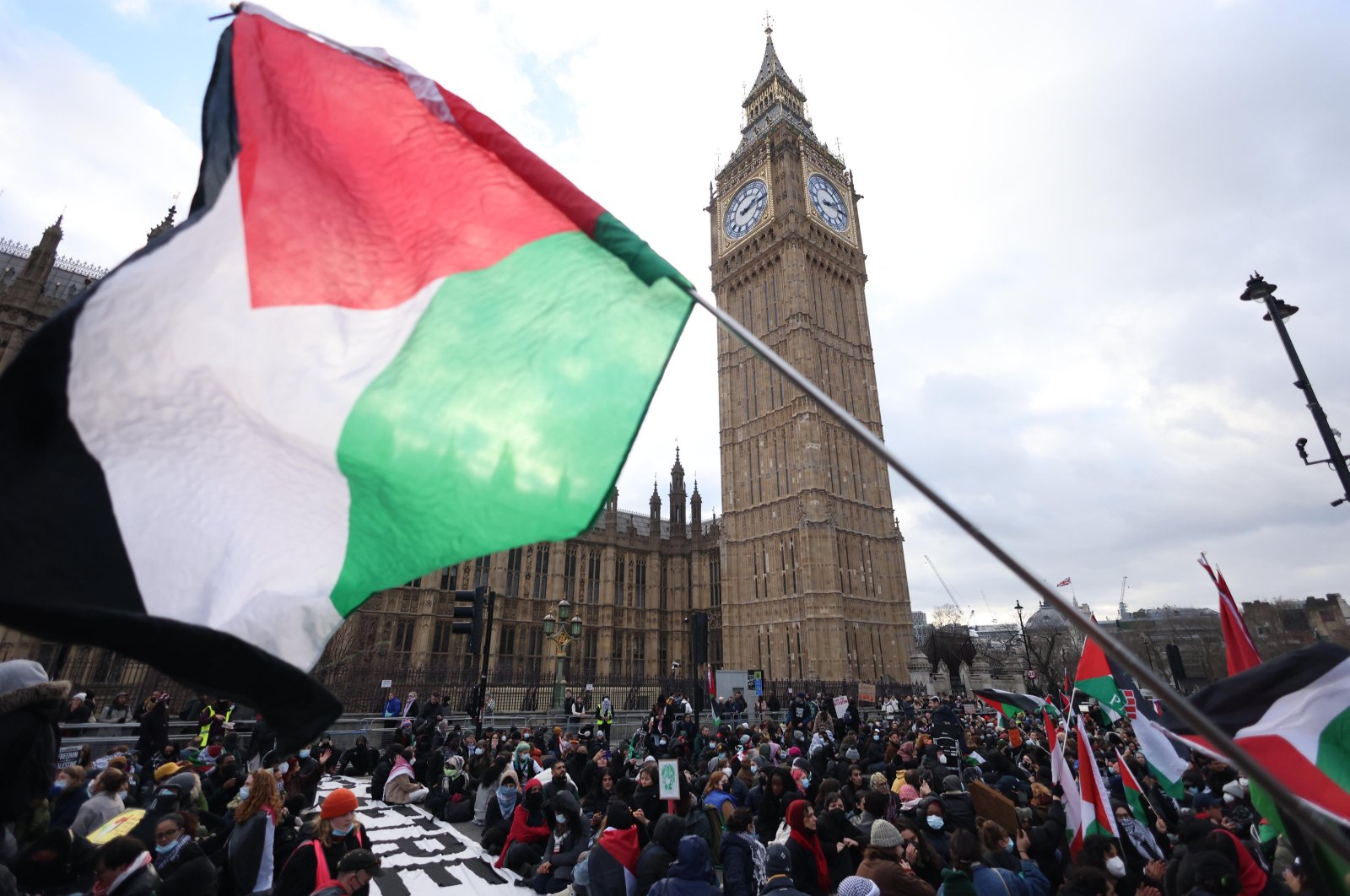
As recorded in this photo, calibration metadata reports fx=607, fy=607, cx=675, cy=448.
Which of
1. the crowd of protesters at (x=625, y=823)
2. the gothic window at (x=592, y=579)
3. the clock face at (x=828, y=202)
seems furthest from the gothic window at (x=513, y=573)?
the clock face at (x=828, y=202)

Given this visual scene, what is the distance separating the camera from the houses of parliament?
109 ft

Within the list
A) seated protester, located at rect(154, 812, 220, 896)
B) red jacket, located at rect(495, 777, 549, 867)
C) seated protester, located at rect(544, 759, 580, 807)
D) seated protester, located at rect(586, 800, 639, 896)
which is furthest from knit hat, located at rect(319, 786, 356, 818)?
red jacket, located at rect(495, 777, 549, 867)

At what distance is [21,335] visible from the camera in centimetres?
2273

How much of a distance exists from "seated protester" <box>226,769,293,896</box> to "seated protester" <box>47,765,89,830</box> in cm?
213

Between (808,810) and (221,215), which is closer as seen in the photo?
(221,215)

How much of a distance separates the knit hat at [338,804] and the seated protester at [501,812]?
3.73 metres

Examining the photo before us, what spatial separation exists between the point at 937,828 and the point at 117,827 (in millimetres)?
6631

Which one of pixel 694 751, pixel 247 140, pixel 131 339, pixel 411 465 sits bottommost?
pixel 694 751

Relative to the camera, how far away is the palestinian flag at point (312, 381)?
1.93 metres

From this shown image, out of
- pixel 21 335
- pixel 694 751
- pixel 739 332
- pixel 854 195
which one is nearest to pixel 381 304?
pixel 739 332

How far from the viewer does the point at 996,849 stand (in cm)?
479

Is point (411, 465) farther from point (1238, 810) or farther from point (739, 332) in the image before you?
point (1238, 810)

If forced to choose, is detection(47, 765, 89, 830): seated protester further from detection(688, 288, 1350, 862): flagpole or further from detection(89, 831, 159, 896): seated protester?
detection(688, 288, 1350, 862): flagpole

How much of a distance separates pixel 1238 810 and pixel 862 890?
6.05 meters
